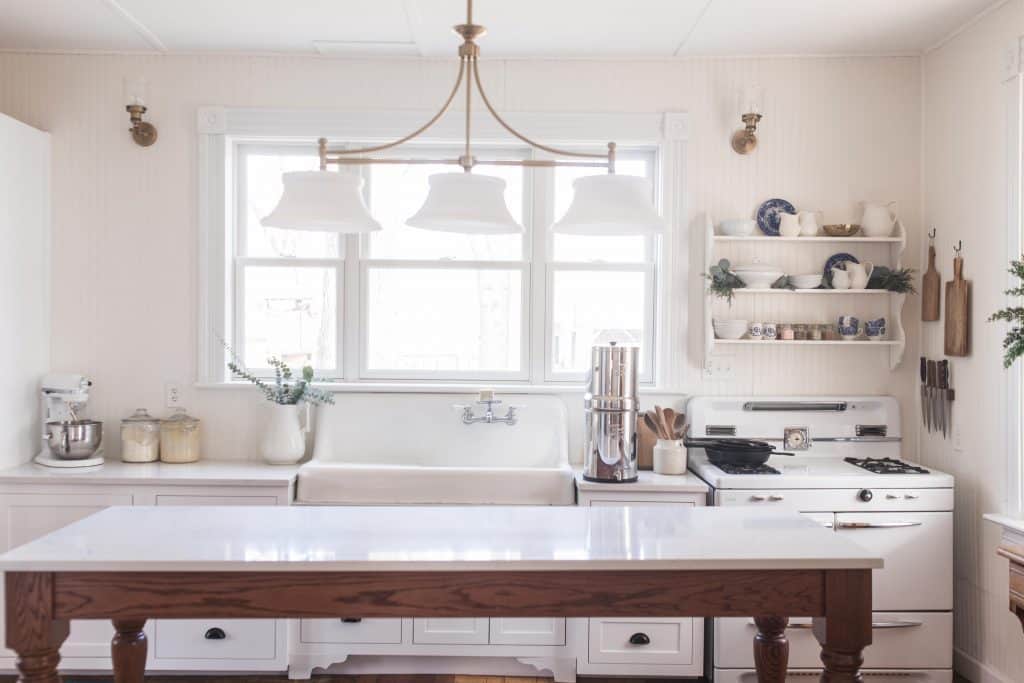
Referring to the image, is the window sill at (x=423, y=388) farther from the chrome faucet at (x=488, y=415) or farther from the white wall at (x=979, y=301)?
the white wall at (x=979, y=301)

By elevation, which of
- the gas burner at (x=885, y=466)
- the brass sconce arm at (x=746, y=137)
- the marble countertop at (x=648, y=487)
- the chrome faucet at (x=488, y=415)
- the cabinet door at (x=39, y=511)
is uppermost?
the brass sconce arm at (x=746, y=137)

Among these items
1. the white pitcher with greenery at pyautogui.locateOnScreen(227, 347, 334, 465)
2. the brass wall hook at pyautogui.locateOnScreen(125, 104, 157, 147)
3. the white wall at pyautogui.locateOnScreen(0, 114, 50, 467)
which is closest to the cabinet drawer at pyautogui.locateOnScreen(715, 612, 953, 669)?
the white pitcher with greenery at pyautogui.locateOnScreen(227, 347, 334, 465)

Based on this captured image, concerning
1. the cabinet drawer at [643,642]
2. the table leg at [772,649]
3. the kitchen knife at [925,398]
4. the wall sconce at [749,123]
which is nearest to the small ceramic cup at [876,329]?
the kitchen knife at [925,398]

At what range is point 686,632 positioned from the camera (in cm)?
328

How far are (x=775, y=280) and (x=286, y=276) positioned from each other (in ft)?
7.71

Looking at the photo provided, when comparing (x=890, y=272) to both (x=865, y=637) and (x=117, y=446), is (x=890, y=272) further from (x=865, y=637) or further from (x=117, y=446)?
(x=117, y=446)

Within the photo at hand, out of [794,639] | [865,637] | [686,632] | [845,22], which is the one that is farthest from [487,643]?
[845,22]

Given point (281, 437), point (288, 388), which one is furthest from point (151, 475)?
point (288, 388)

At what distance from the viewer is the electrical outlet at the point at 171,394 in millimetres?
3801

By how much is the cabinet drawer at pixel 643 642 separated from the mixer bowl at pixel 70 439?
2321 mm

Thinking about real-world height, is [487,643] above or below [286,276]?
below

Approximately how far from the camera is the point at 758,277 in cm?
363

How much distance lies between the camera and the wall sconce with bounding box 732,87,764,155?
3633 millimetres

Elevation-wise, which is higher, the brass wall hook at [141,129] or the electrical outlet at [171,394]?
the brass wall hook at [141,129]
